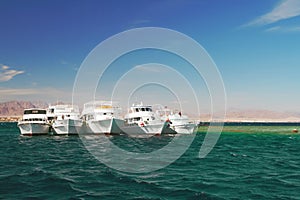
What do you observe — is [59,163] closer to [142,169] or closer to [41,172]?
[41,172]

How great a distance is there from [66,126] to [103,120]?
9521mm

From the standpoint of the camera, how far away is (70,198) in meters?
16.3

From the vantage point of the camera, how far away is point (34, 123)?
72.7m

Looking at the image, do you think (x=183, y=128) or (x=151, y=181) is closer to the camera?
(x=151, y=181)

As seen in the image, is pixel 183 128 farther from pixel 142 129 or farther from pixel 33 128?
pixel 33 128

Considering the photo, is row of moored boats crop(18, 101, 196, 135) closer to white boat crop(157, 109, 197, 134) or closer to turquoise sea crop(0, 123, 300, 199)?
white boat crop(157, 109, 197, 134)

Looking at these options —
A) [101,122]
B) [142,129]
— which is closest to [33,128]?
[101,122]

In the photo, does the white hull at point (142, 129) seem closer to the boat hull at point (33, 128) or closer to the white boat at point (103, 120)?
the white boat at point (103, 120)

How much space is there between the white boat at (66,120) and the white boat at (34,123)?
296 cm

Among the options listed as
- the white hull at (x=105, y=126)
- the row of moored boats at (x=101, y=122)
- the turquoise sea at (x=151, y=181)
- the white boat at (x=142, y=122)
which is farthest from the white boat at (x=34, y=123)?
the turquoise sea at (x=151, y=181)

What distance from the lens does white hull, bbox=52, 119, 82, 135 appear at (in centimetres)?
7200

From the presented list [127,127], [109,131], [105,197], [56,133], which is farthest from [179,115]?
[105,197]

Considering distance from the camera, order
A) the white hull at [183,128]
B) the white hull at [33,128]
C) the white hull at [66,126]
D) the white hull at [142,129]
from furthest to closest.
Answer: the white hull at [183,128] < the white hull at [142,129] < the white hull at [33,128] < the white hull at [66,126]

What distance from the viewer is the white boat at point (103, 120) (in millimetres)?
72938
